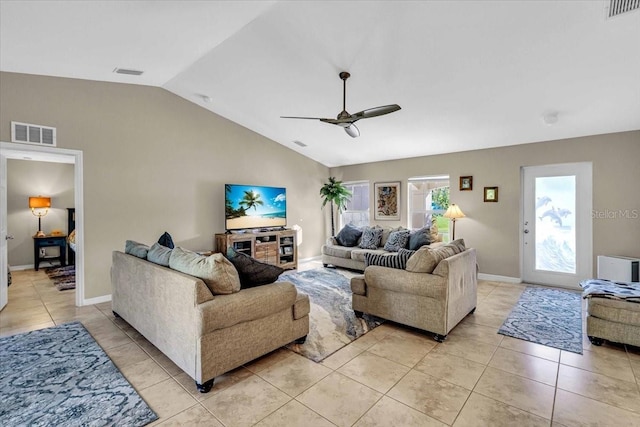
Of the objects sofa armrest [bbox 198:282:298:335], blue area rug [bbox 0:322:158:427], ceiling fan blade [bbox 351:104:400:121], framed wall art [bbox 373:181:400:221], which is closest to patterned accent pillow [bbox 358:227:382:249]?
framed wall art [bbox 373:181:400:221]

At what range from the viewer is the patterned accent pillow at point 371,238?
19.9 feet

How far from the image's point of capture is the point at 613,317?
2742 mm

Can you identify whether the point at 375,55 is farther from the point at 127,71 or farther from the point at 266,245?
the point at 266,245

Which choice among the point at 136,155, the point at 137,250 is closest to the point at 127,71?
the point at 136,155

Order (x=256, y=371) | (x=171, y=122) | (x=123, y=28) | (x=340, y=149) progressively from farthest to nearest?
(x=340, y=149), (x=171, y=122), (x=123, y=28), (x=256, y=371)

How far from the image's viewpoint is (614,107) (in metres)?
3.73

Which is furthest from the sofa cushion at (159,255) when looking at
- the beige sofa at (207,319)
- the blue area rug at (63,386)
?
the blue area rug at (63,386)

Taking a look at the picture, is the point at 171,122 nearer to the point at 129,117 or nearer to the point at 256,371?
the point at 129,117

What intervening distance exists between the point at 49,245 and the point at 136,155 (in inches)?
144

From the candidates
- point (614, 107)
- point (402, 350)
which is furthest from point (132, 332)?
point (614, 107)

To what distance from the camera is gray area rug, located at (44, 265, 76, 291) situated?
495 cm

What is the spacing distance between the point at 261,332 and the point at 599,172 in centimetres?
537

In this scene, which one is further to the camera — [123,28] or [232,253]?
[123,28]

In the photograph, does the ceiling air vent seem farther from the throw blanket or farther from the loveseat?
the loveseat
